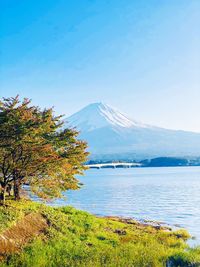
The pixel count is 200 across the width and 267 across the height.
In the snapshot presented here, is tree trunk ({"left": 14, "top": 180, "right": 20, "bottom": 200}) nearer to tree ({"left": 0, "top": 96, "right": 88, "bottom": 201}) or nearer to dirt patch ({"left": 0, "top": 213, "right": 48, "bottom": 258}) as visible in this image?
tree ({"left": 0, "top": 96, "right": 88, "bottom": 201})

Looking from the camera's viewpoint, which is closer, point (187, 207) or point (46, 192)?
point (46, 192)

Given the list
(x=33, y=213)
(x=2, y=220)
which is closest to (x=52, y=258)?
(x=2, y=220)

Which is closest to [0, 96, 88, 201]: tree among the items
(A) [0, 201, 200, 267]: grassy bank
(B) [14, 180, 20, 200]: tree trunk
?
(B) [14, 180, 20, 200]: tree trunk

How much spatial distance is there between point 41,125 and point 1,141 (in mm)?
Answer: 2566

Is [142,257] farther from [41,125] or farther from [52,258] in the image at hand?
[41,125]

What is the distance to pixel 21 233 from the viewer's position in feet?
61.6

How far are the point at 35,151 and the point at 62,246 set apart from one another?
20.2 feet

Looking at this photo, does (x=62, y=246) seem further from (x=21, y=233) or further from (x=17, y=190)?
(x=17, y=190)

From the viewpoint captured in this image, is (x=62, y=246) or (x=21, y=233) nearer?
(x=21, y=233)

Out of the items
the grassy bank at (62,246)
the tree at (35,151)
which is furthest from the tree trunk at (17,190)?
the grassy bank at (62,246)

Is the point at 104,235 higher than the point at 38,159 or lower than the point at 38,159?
lower

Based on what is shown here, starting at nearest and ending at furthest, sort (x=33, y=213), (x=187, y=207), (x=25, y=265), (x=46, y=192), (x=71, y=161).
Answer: (x=25, y=265) → (x=33, y=213) → (x=46, y=192) → (x=71, y=161) → (x=187, y=207)

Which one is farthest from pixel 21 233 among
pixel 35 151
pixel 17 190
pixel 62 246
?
pixel 17 190

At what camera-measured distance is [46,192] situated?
25.8m
